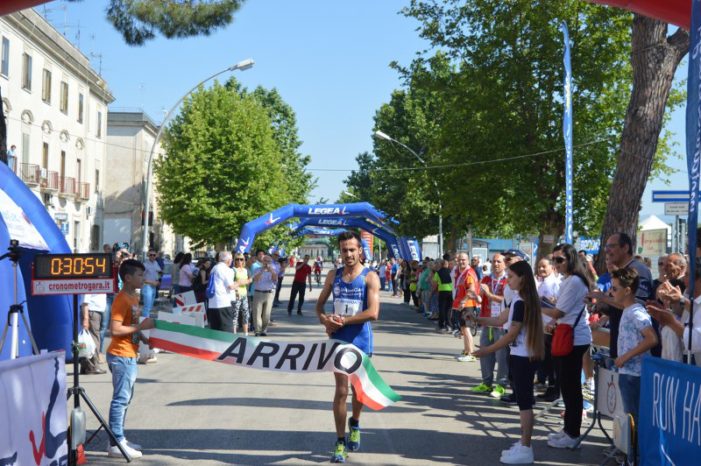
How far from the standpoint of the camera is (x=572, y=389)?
8703mm

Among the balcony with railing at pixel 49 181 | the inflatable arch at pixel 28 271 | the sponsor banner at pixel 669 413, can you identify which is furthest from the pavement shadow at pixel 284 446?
the balcony with railing at pixel 49 181

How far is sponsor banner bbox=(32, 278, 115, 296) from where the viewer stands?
7367mm

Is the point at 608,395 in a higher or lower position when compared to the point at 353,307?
lower

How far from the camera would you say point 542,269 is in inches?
479

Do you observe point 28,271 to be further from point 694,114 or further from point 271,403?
point 694,114

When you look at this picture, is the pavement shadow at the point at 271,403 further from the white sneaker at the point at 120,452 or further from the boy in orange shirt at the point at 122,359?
the white sneaker at the point at 120,452

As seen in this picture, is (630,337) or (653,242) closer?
(630,337)

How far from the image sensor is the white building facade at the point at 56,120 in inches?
1463

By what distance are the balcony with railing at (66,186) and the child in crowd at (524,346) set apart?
39.1 m

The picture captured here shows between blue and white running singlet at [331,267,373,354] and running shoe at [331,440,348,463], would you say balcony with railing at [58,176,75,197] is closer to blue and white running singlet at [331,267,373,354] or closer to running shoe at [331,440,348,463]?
blue and white running singlet at [331,267,373,354]

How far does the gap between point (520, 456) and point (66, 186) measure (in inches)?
1629

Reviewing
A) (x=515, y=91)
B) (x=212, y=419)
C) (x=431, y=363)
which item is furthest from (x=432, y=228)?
(x=212, y=419)

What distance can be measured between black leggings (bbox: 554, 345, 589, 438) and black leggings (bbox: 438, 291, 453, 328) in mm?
14611

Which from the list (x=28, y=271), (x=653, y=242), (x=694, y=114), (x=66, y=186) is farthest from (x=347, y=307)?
(x=66, y=186)
